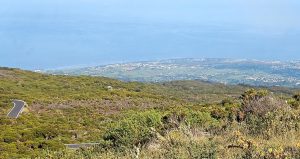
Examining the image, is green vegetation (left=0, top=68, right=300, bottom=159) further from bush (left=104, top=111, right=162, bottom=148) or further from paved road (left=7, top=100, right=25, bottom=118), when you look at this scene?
paved road (left=7, top=100, right=25, bottom=118)

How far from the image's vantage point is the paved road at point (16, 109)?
37.2 meters

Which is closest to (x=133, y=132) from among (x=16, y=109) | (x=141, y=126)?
(x=141, y=126)

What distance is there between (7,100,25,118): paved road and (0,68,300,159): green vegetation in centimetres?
57

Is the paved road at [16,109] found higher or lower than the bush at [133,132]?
lower

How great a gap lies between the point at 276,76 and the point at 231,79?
1805 cm

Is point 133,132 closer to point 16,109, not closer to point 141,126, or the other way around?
point 141,126

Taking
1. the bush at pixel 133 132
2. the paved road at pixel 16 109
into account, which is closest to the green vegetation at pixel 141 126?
the bush at pixel 133 132

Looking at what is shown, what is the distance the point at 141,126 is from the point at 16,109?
2980 centimetres

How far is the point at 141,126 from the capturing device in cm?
1235

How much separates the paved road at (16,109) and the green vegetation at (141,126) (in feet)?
1.88

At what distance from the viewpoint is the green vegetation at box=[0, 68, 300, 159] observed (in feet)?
26.2

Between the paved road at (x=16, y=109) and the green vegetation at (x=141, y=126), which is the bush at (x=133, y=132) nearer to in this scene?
the green vegetation at (x=141, y=126)

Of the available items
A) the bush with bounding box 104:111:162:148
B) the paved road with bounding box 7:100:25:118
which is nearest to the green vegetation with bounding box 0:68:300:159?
the bush with bounding box 104:111:162:148

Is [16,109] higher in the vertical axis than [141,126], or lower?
lower
